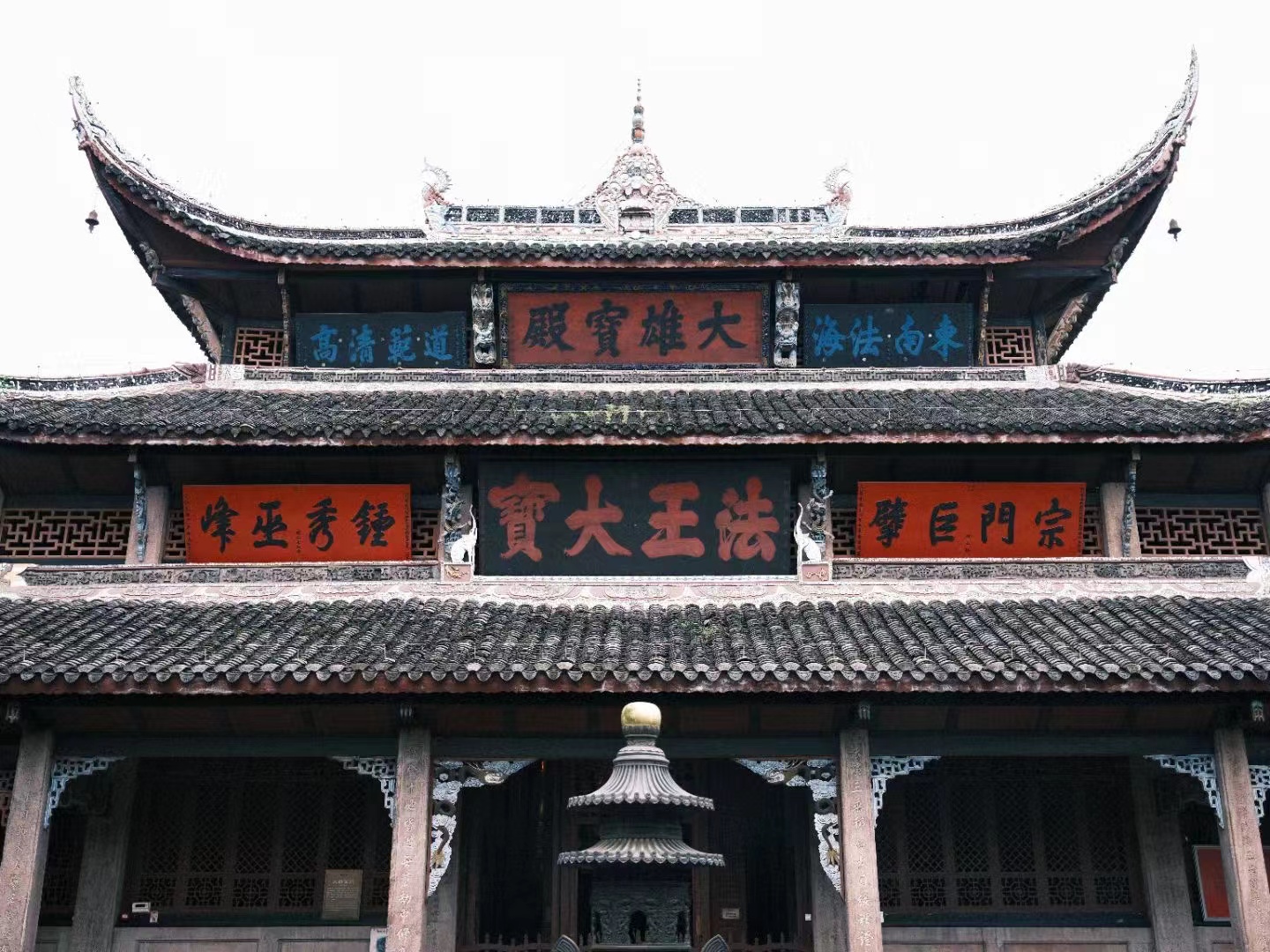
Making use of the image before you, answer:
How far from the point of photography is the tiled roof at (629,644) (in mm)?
10070

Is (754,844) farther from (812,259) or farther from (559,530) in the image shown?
(812,259)

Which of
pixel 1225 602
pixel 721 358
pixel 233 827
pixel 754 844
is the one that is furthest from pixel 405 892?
pixel 1225 602

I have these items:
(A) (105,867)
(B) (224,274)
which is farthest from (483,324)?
(A) (105,867)

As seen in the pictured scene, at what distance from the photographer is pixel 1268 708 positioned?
10664 millimetres

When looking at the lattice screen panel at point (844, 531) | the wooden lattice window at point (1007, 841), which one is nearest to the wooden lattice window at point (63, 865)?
the wooden lattice window at point (1007, 841)

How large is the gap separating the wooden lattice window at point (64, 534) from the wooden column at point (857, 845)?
8235 millimetres

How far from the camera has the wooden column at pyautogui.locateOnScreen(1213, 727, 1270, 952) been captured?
34.0 feet

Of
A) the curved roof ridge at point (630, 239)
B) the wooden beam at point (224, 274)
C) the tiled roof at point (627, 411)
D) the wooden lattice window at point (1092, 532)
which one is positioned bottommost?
the wooden lattice window at point (1092, 532)

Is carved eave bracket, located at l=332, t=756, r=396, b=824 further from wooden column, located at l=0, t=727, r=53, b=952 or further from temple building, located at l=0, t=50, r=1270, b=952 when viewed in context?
wooden column, located at l=0, t=727, r=53, b=952

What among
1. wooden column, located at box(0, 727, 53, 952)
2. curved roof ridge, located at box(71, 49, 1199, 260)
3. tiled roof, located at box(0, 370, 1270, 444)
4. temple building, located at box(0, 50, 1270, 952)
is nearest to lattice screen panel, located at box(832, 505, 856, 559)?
temple building, located at box(0, 50, 1270, 952)

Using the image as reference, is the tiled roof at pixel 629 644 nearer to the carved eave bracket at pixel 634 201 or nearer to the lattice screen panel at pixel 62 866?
the lattice screen panel at pixel 62 866

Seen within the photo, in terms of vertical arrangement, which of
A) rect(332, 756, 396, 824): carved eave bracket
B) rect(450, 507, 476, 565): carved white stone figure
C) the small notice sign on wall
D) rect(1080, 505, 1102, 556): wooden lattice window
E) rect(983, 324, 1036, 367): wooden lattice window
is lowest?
the small notice sign on wall

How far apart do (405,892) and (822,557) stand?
5456 mm

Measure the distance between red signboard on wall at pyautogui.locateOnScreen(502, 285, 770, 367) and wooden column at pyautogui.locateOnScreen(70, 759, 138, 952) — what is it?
6729mm
